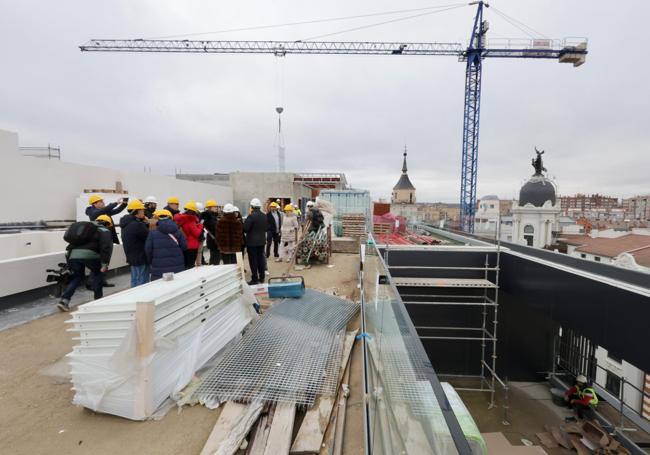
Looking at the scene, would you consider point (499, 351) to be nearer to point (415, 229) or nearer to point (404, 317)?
point (415, 229)

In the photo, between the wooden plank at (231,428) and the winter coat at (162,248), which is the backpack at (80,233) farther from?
the wooden plank at (231,428)

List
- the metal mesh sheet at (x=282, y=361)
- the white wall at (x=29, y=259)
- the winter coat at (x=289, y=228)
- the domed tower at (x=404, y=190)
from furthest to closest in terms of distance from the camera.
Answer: the domed tower at (x=404, y=190)
the winter coat at (x=289, y=228)
the white wall at (x=29, y=259)
the metal mesh sheet at (x=282, y=361)

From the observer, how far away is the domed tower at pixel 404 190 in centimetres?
8231

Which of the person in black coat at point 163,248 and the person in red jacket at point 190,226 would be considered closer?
the person in black coat at point 163,248

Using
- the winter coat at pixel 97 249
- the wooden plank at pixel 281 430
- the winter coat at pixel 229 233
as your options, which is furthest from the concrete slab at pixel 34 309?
the wooden plank at pixel 281 430

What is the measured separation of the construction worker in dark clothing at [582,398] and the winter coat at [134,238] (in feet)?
35.2

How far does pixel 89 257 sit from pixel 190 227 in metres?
1.64

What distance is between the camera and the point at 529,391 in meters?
8.98

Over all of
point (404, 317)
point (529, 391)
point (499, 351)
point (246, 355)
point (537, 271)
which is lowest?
point (529, 391)

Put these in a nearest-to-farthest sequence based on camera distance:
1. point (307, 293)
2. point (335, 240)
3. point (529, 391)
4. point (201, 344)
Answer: point (201, 344), point (307, 293), point (529, 391), point (335, 240)

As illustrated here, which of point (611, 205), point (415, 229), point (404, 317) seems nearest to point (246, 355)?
point (404, 317)

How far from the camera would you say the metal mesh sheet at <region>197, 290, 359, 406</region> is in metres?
2.93

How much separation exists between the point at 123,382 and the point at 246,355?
3.87 feet

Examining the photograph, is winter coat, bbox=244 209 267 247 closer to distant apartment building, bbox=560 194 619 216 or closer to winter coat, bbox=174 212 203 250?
winter coat, bbox=174 212 203 250
